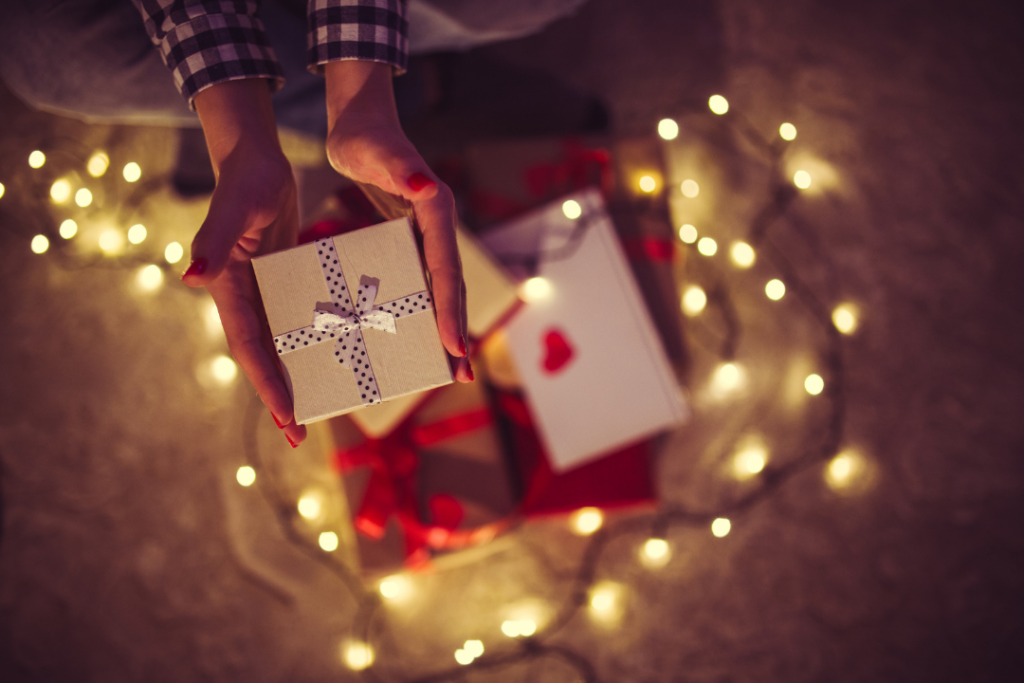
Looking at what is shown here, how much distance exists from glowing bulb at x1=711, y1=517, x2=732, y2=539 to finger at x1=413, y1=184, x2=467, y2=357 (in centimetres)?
91

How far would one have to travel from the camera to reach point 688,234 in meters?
1.46

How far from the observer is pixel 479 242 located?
4.12 feet

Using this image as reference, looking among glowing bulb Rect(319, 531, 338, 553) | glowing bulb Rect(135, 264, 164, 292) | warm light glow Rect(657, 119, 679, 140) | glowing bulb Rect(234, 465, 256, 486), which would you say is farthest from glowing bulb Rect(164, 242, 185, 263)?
warm light glow Rect(657, 119, 679, 140)

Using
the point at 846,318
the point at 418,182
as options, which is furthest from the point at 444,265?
the point at 846,318

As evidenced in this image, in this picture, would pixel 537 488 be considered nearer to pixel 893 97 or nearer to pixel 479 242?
pixel 479 242

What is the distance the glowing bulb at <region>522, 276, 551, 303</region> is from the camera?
124 centimetres

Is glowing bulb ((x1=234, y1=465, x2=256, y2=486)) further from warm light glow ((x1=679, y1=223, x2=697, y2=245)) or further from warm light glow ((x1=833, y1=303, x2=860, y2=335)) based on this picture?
warm light glow ((x1=833, y1=303, x2=860, y2=335))

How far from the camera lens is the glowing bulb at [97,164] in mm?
1493

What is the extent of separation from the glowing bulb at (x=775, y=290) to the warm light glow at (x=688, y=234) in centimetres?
23

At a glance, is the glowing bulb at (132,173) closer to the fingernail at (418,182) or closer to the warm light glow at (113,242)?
the warm light glow at (113,242)

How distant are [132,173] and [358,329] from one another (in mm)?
1143

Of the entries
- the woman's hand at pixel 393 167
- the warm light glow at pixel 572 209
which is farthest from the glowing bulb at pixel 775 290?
the woman's hand at pixel 393 167

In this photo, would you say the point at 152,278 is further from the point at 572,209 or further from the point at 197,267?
the point at 572,209

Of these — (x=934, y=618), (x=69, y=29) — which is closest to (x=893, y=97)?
(x=934, y=618)
